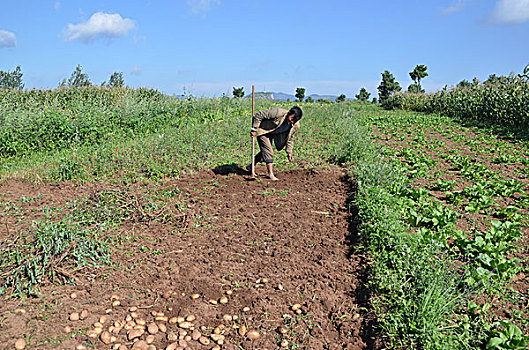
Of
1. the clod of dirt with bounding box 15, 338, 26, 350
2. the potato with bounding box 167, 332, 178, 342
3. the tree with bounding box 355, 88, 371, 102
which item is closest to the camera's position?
the clod of dirt with bounding box 15, 338, 26, 350

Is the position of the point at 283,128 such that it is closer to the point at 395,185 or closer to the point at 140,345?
the point at 395,185

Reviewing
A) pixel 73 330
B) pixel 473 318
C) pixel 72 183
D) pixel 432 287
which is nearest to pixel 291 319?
pixel 432 287

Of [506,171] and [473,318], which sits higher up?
[506,171]

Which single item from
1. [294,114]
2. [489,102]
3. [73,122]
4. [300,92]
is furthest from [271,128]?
[300,92]

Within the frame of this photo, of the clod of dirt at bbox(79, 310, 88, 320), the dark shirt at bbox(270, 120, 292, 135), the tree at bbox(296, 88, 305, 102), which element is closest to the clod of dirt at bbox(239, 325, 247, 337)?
the clod of dirt at bbox(79, 310, 88, 320)

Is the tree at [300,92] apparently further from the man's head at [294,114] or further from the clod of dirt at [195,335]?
the clod of dirt at [195,335]

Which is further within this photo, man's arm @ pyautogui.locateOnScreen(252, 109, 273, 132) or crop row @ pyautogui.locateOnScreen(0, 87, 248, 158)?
crop row @ pyautogui.locateOnScreen(0, 87, 248, 158)

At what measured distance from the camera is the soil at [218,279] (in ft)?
10.1

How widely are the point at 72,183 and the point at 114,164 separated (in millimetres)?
1001

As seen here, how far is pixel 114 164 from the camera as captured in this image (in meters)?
7.64

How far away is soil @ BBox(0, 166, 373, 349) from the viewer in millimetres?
3074

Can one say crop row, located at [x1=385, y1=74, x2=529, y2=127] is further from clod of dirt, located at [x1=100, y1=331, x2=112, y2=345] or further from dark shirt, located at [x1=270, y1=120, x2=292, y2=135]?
clod of dirt, located at [x1=100, y1=331, x2=112, y2=345]

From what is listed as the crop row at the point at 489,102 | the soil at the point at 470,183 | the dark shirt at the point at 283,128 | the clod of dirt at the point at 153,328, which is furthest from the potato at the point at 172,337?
the crop row at the point at 489,102

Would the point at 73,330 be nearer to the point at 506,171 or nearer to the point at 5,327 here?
the point at 5,327
